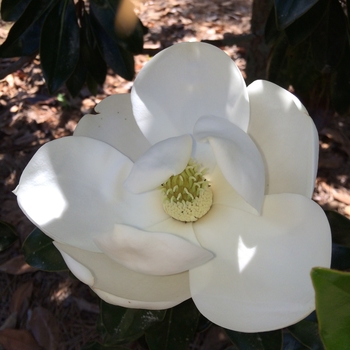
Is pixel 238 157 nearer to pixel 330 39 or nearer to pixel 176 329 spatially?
pixel 176 329

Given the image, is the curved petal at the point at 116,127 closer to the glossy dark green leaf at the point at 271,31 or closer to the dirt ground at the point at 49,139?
the glossy dark green leaf at the point at 271,31

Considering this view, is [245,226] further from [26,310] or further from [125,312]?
[26,310]

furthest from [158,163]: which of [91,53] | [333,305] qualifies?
[91,53]

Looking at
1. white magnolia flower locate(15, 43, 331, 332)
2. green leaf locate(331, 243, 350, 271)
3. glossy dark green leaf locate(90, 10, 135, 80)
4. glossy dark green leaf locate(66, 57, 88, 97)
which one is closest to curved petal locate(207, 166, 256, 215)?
white magnolia flower locate(15, 43, 331, 332)

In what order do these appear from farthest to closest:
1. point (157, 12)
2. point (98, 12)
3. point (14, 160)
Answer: point (157, 12) < point (14, 160) < point (98, 12)

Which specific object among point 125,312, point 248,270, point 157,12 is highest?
point 248,270

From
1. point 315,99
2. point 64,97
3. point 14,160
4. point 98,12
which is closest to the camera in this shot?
point 98,12

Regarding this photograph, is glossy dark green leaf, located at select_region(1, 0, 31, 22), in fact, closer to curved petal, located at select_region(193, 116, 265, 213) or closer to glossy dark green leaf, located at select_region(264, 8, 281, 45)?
glossy dark green leaf, located at select_region(264, 8, 281, 45)

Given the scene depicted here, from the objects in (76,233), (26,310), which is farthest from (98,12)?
(26,310)
